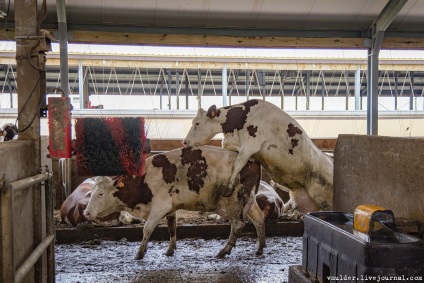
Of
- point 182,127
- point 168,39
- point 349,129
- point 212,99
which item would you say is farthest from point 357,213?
point 212,99

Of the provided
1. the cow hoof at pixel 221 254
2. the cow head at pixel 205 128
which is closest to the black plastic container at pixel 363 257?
the cow hoof at pixel 221 254

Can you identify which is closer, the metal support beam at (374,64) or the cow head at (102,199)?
the cow head at (102,199)

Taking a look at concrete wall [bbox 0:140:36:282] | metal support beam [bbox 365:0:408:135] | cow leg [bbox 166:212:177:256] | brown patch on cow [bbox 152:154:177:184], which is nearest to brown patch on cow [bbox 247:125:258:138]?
brown patch on cow [bbox 152:154:177:184]

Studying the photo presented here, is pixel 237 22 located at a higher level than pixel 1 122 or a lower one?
higher

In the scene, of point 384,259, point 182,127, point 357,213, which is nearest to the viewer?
point 384,259

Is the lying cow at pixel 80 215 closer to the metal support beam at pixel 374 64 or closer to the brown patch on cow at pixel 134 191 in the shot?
the brown patch on cow at pixel 134 191

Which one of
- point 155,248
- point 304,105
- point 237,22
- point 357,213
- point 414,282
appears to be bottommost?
point 155,248

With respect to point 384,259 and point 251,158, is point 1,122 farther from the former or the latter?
point 384,259

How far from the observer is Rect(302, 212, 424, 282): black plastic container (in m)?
3.26

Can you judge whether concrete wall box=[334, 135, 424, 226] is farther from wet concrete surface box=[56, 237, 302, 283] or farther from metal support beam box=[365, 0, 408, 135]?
metal support beam box=[365, 0, 408, 135]

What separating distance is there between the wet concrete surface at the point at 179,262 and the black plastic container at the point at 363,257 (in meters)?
2.49

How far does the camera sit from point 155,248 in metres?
8.11

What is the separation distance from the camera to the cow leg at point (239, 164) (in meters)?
7.65

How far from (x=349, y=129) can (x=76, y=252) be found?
39.3ft
